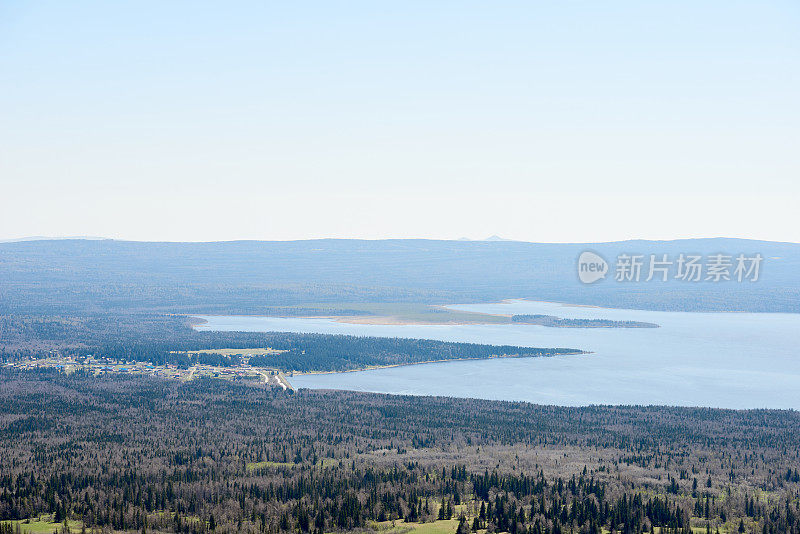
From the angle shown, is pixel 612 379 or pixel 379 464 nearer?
pixel 379 464

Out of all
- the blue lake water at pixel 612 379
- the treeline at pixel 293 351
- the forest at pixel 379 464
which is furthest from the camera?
the treeline at pixel 293 351

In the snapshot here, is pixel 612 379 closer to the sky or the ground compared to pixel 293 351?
closer to the sky

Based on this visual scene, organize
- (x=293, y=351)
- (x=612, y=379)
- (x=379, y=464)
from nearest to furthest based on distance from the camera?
(x=379, y=464) → (x=612, y=379) → (x=293, y=351)

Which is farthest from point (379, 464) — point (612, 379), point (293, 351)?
point (293, 351)

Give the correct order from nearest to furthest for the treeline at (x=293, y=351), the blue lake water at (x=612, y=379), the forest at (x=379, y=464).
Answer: the forest at (x=379, y=464) → the blue lake water at (x=612, y=379) → the treeline at (x=293, y=351)

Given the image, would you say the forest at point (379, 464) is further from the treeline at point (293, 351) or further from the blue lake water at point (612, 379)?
the treeline at point (293, 351)

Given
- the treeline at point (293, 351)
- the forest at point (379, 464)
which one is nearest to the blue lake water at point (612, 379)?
the treeline at point (293, 351)

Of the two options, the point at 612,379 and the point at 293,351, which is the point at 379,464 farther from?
the point at 293,351

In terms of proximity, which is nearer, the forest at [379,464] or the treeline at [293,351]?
the forest at [379,464]
